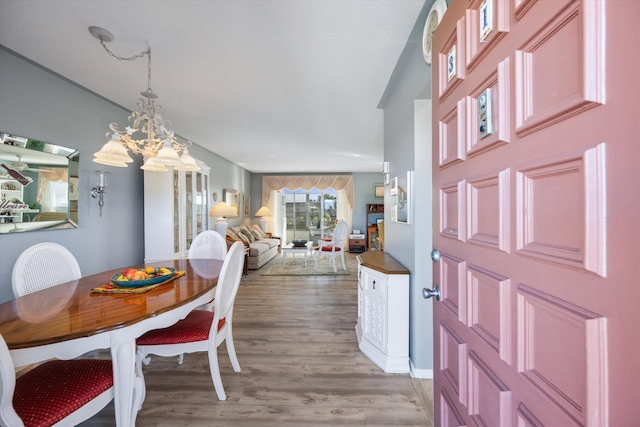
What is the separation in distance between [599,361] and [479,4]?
873 mm

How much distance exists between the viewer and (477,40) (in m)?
0.76

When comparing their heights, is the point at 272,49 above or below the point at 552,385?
above

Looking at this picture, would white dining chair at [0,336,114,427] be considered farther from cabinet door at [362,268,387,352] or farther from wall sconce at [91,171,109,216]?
wall sconce at [91,171,109,216]

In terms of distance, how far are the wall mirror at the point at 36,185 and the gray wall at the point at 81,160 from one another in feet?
0.25

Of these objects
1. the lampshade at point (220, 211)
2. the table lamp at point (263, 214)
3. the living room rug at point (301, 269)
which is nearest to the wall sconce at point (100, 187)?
the lampshade at point (220, 211)

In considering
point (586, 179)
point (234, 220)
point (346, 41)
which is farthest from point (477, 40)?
point (234, 220)

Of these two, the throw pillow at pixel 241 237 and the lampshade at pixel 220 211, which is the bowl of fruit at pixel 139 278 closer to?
the lampshade at pixel 220 211

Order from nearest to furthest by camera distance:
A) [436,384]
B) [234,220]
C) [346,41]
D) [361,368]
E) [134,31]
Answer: [436,384] < [134,31] < [346,41] < [361,368] < [234,220]

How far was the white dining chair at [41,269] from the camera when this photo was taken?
1.60 metres

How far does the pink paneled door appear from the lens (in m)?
0.40

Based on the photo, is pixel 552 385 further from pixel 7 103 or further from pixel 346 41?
pixel 7 103

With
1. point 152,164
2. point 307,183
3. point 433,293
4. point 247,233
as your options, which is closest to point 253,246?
point 247,233

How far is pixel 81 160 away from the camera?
8.97ft

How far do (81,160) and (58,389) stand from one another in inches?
94.0
